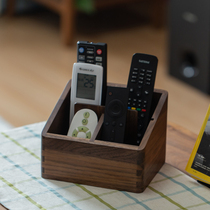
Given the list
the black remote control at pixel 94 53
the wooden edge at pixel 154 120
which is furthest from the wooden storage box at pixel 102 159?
the black remote control at pixel 94 53

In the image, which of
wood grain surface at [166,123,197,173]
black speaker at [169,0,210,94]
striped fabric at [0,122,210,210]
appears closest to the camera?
striped fabric at [0,122,210,210]

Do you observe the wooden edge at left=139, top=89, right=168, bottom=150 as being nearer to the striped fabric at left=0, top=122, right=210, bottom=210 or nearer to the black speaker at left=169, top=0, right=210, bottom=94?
the striped fabric at left=0, top=122, right=210, bottom=210

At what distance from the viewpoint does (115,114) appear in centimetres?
73

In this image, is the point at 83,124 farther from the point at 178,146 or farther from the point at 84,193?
the point at 178,146

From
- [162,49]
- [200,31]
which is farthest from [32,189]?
[162,49]

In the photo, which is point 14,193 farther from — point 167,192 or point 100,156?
point 167,192

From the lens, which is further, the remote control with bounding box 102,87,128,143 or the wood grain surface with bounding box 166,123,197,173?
the wood grain surface with bounding box 166,123,197,173

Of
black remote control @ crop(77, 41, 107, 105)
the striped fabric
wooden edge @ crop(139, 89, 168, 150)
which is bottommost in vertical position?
the striped fabric

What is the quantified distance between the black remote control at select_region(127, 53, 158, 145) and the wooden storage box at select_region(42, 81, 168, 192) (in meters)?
0.03

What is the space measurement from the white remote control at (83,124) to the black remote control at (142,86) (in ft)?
0.26

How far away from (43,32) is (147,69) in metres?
2.58

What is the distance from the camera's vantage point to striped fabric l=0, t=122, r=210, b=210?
694mm

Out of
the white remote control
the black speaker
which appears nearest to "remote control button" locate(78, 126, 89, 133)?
the white remote control

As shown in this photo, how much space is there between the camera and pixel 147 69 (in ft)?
2.56
